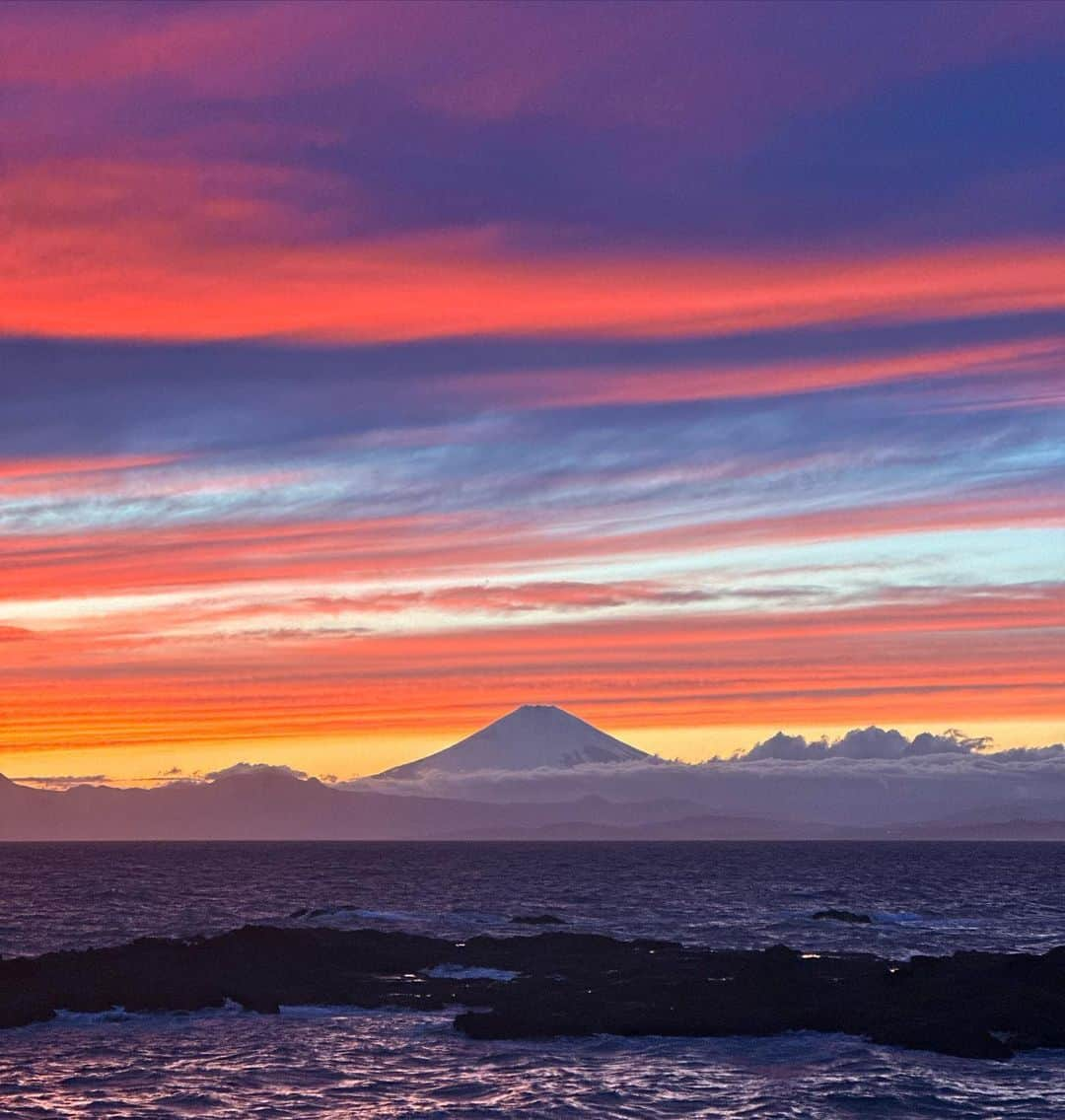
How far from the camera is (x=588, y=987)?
50250 mm

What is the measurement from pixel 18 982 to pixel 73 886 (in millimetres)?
78123

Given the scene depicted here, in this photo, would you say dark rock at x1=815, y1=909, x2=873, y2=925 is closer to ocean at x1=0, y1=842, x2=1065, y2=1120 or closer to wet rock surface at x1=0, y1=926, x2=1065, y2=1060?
ocean at x1=0, y1=842, x2=1065, y2=1120

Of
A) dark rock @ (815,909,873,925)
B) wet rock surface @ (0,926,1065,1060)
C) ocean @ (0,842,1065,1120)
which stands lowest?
dark rock @ (815,909,873,925)

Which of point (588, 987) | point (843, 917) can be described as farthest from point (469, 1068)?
point (843, 917)

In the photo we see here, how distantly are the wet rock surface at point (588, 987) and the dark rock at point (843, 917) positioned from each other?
24.7 meters

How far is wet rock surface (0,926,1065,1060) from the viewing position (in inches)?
1754

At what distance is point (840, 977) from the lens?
5222 centimetres

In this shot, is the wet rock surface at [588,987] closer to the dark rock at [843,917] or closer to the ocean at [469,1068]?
the ocean at [469,1068]

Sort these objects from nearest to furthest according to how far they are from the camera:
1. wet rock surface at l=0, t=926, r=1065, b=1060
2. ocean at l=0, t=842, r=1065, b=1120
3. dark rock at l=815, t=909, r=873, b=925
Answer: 1. ocean at l=0, t=842, r=1065, b=1120
2. wet rock surface at l=0, t=926, r=1065, b=1060
3. dark rock at l=815, t=909, r=873, b=925

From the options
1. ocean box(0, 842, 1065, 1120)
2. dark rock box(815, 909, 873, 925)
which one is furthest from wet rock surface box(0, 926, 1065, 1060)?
dark rock box(815, 909, 873, 925)

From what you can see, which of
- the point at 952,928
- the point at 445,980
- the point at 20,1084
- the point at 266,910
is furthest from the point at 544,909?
the point at 20,1084

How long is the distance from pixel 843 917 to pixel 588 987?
125 ft

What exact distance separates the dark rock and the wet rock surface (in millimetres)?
24716

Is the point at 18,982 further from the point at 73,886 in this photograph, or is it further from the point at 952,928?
the point at 73,886
